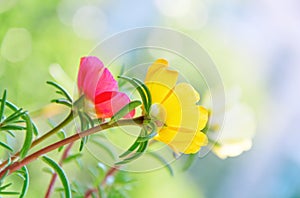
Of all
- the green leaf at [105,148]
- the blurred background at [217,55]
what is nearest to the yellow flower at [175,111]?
the green leaf at [105,148]

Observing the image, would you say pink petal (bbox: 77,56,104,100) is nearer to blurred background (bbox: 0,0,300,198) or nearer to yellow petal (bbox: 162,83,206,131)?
yellow petal (bbox: 162,83,206,131)

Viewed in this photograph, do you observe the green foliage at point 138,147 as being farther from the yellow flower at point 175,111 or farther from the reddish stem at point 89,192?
the reddish stem at point 89,192

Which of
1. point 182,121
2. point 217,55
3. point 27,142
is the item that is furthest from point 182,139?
point 217,55

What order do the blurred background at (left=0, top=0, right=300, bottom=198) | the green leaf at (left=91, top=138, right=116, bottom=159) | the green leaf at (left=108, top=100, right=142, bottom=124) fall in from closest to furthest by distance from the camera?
the green leaf at (left=108, top=100, right=142, bottom=124) → the green leaf at (left=91, top=138, right=116, bottom=159) → the blurred background at (left=0, top=0, right=300, bottom=198)

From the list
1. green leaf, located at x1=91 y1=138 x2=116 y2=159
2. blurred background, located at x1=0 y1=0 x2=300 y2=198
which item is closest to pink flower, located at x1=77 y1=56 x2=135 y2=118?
green leaf, located at x1=91 y1=138 x2=116 y2=159

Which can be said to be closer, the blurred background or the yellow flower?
the yellow flower

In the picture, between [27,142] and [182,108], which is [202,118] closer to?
[182,108]

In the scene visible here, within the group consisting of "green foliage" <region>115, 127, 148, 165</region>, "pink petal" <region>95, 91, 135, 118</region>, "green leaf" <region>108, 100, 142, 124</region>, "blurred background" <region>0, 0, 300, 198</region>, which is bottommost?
"green foliage" <region>115, 127, 148, 165</region>
